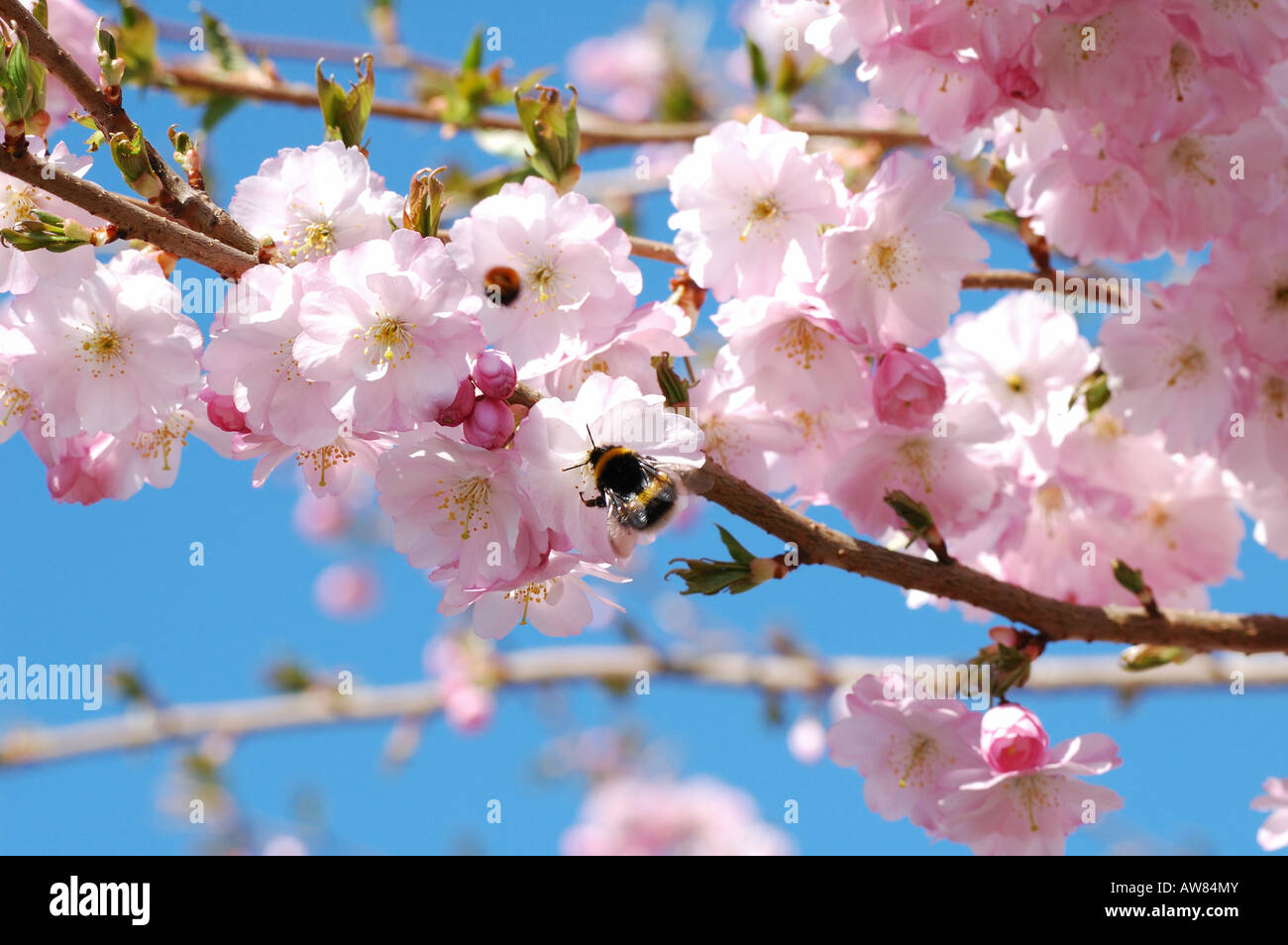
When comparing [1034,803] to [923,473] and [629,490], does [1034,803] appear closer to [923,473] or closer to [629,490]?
[923,473]

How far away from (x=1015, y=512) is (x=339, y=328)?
1.54 meters

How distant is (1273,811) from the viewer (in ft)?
7.70

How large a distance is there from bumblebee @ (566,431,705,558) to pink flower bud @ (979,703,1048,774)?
75cm

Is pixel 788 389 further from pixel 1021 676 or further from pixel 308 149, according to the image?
pixel 308 149

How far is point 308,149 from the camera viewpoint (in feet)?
5.72

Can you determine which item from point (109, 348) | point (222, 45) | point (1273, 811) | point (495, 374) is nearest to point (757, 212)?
point (495, 374)

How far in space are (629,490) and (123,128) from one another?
0.87 m

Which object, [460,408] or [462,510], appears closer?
[460,408]

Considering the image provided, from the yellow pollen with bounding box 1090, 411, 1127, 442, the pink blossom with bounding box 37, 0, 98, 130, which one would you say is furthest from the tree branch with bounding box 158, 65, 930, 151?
the yellow pollen with bounding box 1090, 411, 1127, 442

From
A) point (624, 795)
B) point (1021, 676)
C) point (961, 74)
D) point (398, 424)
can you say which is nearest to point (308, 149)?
point (398, 424)

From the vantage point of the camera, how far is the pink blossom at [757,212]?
6.70 feet

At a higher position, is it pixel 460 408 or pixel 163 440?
pixel 163 440

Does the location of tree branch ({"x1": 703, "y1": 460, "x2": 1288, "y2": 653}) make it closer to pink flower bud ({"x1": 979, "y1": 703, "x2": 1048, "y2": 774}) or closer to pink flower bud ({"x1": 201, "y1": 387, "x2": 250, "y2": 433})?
pink flower bud ({"x1": 979, "y1": 703, "x2": 1048, "y2": 774})

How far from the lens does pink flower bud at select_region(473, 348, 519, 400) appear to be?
150 cm
